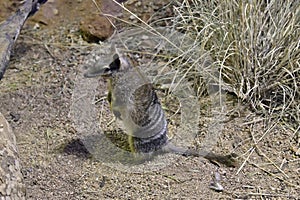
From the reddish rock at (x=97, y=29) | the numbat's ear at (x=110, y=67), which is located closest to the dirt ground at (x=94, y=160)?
the reddish rock at (x=97, y=29)

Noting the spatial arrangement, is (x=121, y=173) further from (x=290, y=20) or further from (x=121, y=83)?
(x=290, y=20)

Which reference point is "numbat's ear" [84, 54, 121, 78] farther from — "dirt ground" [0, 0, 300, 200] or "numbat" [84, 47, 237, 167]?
"dirt ground" [0, 0, 300, 200]

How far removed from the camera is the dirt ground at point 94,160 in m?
2.14

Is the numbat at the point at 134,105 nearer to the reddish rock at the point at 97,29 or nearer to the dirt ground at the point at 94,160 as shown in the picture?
the dirt ground at the point at 94,160

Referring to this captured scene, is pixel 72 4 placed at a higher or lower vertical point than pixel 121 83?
lower

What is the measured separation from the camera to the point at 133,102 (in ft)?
6.81

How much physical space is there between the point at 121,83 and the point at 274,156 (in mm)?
725

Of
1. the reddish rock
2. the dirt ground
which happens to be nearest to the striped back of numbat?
the dirt ground

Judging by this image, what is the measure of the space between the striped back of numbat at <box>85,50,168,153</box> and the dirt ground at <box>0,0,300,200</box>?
0.59 feet

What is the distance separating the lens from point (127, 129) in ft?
7.11

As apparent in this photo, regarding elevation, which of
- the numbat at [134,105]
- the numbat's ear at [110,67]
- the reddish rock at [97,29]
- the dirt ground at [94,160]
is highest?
the numbat's ear at [110,67]

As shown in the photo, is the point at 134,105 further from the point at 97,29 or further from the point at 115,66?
the point at 97,29

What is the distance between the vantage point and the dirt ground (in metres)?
2.14

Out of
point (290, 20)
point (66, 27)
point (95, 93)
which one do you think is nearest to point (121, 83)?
point (95, 93)
